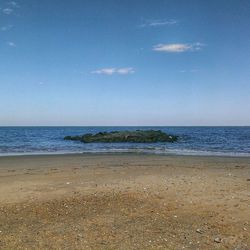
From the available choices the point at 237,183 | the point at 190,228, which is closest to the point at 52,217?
the point at 190,228

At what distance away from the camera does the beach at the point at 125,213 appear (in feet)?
24.4

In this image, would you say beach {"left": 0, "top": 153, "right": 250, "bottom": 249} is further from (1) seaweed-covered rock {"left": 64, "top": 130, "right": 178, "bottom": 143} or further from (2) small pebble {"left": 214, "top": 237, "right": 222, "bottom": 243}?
(1) seaweed-covered rock {"left": 64, "top": 130, "right": 178, "bottom": 143}

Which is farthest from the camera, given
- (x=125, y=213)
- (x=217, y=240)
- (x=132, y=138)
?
(x=132, y=138)

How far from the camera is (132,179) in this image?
15.2m

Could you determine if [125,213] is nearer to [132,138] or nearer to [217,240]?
[217,240]

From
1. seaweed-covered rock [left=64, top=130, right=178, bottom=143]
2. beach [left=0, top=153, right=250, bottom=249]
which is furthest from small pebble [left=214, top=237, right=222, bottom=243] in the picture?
seaweed-covered rock [left=64, top=130, right=178, bottom=143]

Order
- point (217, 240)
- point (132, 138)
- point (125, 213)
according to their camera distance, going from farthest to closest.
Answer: point (132, 138) < point (125, 213) < point (217, 240)

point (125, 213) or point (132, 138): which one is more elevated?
point (132, 138)

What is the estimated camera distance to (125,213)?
948 centimetres

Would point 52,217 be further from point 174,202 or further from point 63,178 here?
point 63,178

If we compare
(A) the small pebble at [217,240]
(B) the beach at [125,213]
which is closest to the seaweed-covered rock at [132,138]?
(B) the beach at [125,213]

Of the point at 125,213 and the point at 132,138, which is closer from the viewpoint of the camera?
the point at 125,213

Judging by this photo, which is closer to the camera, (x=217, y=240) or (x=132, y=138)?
(x=217, y=240)

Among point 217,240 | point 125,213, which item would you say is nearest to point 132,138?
point 125,213
